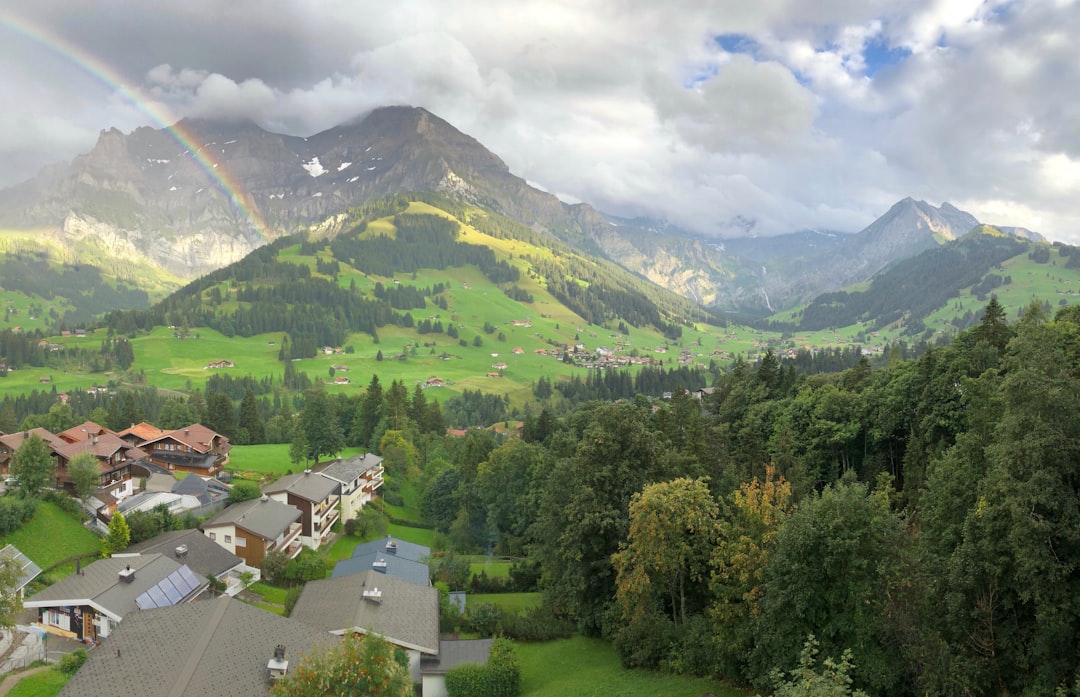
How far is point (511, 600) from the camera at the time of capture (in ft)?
148

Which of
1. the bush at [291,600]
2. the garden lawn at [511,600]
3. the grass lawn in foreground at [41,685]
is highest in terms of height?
the grass lawn in foreground at [41,685]

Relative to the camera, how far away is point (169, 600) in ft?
113

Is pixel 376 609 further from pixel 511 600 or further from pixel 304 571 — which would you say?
pixel 304 571

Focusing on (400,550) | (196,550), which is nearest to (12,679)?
(196,550)

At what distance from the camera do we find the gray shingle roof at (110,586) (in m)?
32.1

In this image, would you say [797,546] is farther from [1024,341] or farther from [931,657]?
[1024,341]

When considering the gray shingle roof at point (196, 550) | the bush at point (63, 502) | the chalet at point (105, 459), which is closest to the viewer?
the gray shingle roof at point (196, 550)

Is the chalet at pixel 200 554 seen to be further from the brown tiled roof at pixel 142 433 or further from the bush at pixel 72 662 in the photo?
the brown tiled roof at pixel 142 433

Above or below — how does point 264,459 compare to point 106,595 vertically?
below

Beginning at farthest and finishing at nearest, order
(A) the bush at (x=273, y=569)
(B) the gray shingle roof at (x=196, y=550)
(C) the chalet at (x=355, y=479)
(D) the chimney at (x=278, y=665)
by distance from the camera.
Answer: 1. (C) the chalet at (x=355, y=479)
2. (A) the bush at (x=273, y=569)
3. (B) the gray shingle roof at (x=196, y=550)
4. (D) the chimney at (x=278, y=665)

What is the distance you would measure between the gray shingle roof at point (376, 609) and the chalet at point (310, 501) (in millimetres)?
18941

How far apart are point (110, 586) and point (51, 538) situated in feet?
47.8

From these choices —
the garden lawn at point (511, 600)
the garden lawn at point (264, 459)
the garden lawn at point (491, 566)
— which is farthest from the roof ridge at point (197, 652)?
the garden lawn at point (264, 459)

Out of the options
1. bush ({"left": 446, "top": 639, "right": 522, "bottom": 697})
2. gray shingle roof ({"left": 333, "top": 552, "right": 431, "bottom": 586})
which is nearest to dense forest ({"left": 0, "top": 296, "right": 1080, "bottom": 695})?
bush ({"left": 446, "top": 639, "right": 522, "bottom": 697})
